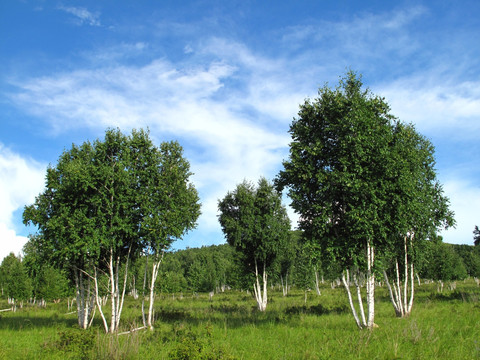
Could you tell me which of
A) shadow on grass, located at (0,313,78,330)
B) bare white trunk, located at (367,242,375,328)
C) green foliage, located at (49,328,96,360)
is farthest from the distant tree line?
green foliage, located at (49,328,96,360)

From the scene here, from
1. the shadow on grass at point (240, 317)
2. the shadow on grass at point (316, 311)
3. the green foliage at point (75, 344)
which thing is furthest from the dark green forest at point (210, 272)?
the green foliage at point (75, 344)

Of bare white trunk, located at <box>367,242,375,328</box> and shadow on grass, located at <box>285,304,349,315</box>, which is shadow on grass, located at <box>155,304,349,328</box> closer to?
shadow on grass, located at <box>285,304,349,315</box>

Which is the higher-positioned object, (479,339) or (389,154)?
(389,154)

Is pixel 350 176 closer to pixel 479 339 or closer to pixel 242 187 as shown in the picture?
pixel 479 339

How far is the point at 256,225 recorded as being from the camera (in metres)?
31.2

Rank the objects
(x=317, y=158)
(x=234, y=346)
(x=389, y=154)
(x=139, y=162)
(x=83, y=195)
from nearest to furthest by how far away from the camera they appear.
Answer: (x=234, y=346)
(x=389, y=154)
(x=317, y=158)
(x=83, y=195)
(x=139, y=162)

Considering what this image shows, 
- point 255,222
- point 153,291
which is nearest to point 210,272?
point 255,222

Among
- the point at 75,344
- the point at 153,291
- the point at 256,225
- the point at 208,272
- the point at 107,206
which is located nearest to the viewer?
the point at 75,344

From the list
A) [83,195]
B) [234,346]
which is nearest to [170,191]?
[83,195]

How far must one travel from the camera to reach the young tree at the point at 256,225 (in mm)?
31000

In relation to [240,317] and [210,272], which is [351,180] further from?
[210,272]

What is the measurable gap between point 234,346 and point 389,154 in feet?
35.1

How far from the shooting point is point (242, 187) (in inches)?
1298

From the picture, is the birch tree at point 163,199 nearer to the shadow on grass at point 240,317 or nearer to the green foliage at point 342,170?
the shadow on grass at point 240,317
